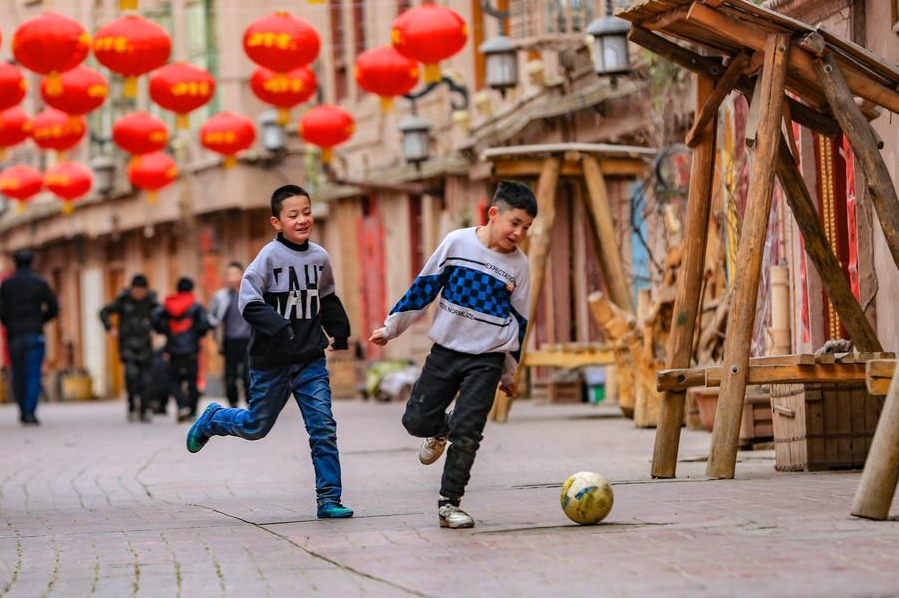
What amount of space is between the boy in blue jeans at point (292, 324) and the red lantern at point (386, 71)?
11.7 meters

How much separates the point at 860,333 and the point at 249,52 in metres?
10.8

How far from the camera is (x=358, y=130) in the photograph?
3578 centimetres

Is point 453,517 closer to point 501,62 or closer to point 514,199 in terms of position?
point 514,199

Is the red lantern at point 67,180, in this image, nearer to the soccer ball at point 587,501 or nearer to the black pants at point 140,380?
the black pants at point 140,380

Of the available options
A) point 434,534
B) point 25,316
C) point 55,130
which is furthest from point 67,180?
→ point 434,534

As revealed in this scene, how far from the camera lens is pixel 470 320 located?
8680 mm

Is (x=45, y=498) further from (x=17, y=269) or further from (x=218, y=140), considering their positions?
(x=218, y=140)

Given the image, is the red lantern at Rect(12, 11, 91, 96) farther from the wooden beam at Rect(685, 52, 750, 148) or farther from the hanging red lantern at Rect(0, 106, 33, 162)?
the wooden beam at Rect(685, 52, 750, 148)

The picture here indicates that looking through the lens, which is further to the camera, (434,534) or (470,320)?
(470,320)

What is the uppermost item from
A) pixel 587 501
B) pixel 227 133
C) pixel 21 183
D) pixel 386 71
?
Result: pixel 386 71

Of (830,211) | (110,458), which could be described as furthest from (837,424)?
(110,458)

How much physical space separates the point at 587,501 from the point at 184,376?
49.5ft

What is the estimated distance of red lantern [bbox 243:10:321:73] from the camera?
65.7 ft

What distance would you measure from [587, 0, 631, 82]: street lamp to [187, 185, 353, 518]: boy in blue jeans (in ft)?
37.8
